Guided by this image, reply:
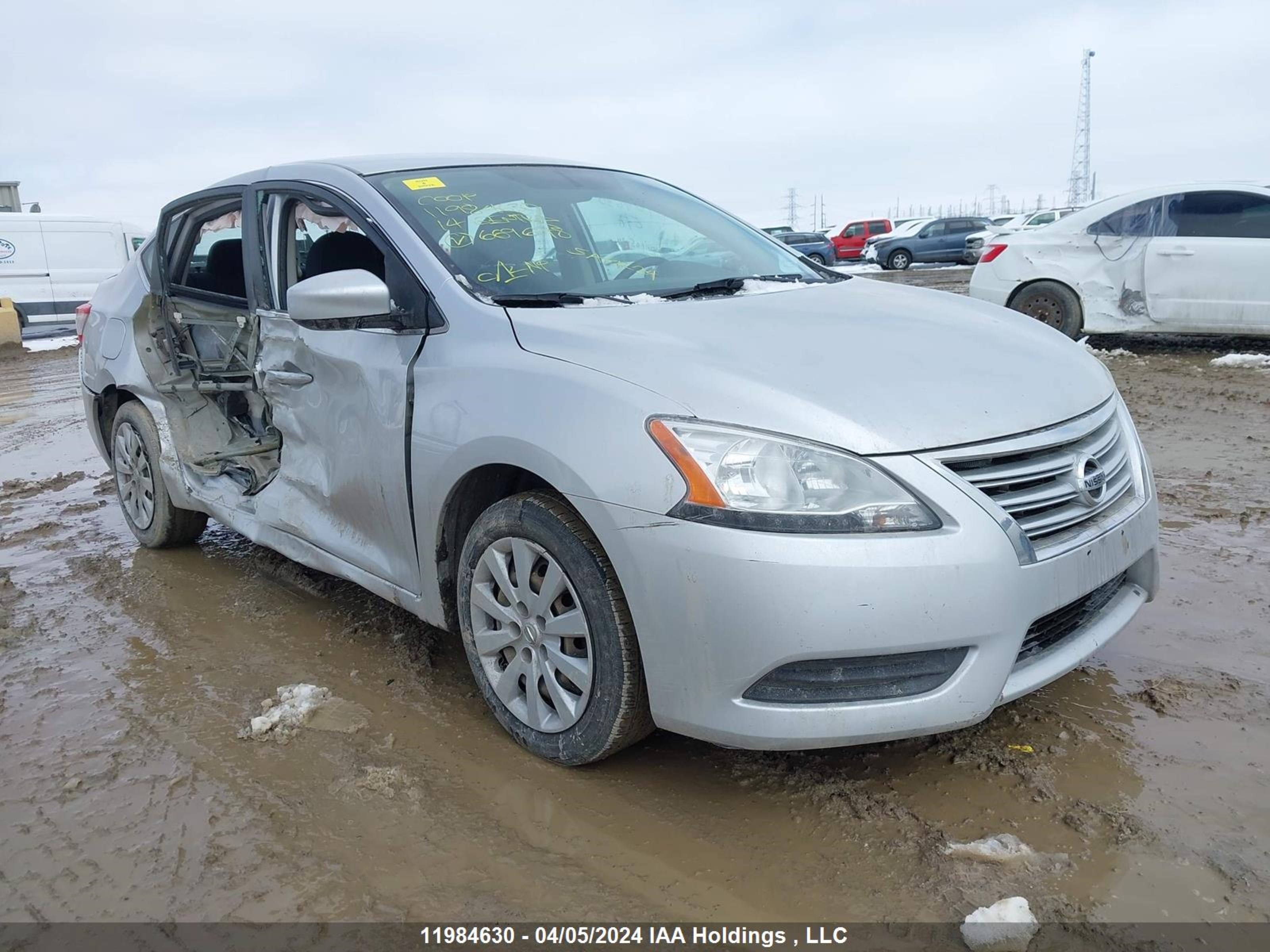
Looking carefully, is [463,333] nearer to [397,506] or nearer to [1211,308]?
[397,506]

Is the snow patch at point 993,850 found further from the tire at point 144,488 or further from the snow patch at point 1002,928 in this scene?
the tire at point 144,488

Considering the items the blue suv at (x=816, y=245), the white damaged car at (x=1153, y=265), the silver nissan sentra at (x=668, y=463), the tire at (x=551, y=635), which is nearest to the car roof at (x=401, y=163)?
the silver nissan sentra at (x=668, y=463)

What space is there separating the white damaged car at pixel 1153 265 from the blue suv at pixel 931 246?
19.1 meters

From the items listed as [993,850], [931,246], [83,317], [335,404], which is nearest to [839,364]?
[993,850]

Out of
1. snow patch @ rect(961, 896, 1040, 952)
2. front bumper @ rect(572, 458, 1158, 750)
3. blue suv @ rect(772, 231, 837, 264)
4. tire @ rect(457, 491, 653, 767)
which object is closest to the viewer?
snow patch @ rect(961, 896, 1040, 952)

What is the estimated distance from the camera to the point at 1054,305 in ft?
28.1

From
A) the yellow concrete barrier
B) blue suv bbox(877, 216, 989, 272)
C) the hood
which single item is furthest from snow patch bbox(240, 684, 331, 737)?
blue suv bbox(877, 216, 989, 272)

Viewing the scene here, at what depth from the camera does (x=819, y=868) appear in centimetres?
215

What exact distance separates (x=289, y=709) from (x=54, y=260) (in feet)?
52.6

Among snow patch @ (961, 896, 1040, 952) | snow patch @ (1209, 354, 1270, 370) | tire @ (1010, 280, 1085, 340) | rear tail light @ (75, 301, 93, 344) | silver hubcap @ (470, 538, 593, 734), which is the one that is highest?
rear tail light @ (75, 301, 93, 344)

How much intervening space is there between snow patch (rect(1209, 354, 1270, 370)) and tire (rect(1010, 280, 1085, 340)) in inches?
42.8

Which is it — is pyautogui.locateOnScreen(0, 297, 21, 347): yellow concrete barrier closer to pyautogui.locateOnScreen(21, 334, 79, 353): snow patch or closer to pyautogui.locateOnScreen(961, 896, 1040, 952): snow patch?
pyautogui.locateOnScreen(21, 334, 79, 353): snow patch

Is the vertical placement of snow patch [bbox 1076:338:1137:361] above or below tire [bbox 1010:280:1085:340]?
below

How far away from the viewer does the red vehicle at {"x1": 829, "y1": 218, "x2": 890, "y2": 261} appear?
106 ft
